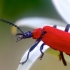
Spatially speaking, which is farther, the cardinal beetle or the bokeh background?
the bokeh background

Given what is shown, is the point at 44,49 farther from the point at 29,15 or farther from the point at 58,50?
the point at 29,15

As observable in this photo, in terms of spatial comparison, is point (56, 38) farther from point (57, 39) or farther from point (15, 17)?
point (15, 17)

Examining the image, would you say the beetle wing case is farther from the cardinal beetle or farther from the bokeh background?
the bokeh background

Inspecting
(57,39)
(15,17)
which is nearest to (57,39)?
(57,39)

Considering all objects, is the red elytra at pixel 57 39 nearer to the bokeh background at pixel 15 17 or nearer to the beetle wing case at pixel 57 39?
the beetle wing case at pixel 57 39

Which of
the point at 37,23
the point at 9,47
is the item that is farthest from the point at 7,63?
the point at 37,23

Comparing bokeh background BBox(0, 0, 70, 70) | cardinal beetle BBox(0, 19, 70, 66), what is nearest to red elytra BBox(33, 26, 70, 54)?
cardinal beetle BBox(0, 19, 70, 66)
